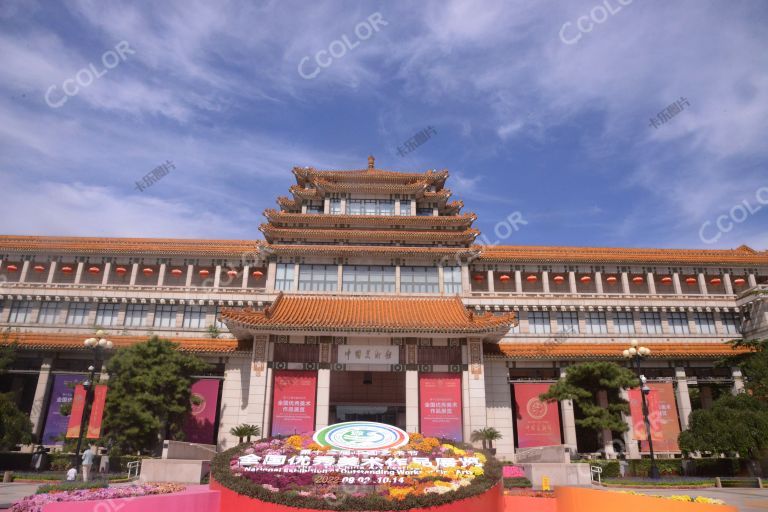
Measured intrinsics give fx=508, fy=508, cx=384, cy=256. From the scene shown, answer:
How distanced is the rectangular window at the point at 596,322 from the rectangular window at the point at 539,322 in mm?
2906

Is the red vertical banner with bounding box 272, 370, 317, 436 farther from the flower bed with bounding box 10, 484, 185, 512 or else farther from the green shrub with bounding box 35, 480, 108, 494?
the green shrub with bounding box 35, 480, 108, 494

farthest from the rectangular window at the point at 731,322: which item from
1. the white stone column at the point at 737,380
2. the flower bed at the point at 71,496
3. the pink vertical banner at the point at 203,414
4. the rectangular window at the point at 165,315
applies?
the rectangular window at the point at 165,315

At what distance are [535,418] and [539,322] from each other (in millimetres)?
7790

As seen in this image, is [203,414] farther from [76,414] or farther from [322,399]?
[322,399]

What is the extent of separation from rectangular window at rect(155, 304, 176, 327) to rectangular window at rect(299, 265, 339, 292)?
9965 mm

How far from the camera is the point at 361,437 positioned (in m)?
17.0

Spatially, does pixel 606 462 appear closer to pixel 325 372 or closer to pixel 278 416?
pixel 325 372

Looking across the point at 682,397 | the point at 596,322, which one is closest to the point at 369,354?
the point at 596,322

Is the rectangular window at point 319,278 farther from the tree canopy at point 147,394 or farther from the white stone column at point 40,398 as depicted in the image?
the white stone column at point 40,398

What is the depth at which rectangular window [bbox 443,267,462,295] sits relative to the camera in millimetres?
34031

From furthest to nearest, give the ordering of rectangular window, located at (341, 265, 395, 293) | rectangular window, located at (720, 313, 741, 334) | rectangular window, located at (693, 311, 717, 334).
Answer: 1. rectangular window, located at (720, 313, 741, 334)
2. rectangular window, located at (693, 311, 717, 334)
3. rectangular window, located at (341, 265, 395, 293)

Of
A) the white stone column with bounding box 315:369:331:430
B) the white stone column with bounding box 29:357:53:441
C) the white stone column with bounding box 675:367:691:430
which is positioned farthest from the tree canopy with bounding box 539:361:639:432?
the white stone column with bounding box 29:357:53:441

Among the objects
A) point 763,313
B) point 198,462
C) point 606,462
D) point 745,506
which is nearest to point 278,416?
point 198,462

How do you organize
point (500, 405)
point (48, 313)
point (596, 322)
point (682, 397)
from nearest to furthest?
point (500, 405), point (682, 397), point (48, 313), point (596, 322)
